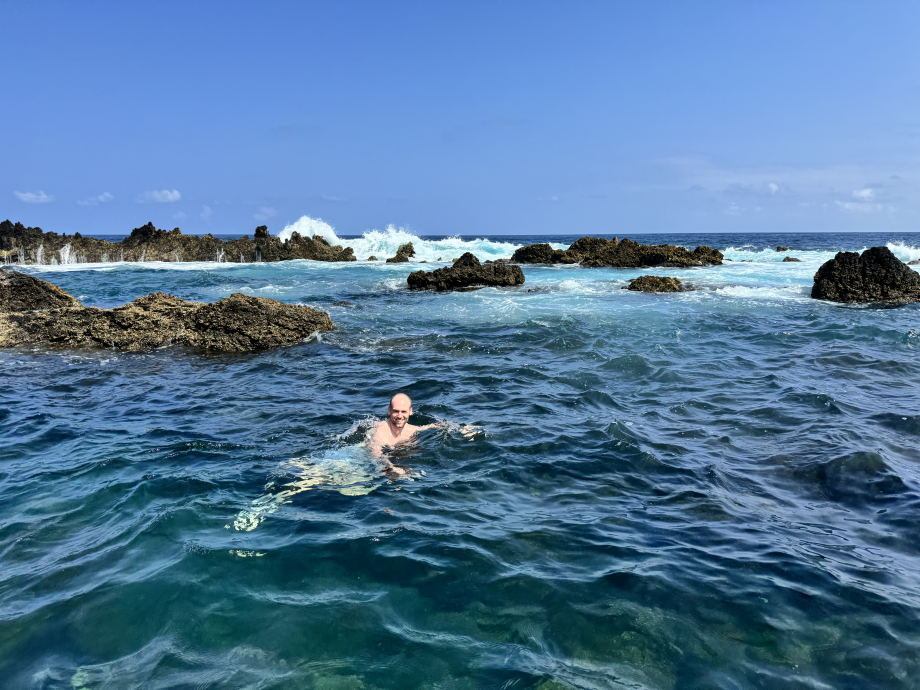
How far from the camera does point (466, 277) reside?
2184 centimetres

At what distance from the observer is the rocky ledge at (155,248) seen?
37.9 meters

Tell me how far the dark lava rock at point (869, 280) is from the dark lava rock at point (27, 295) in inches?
762

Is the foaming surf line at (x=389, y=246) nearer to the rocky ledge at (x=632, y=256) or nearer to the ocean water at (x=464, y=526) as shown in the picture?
the rocky ledge at (x=632, y=256)

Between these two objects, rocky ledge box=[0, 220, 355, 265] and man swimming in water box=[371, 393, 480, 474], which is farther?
rocky ledge box=[0, 220, 355, 265]

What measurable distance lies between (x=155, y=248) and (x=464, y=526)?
40.6m

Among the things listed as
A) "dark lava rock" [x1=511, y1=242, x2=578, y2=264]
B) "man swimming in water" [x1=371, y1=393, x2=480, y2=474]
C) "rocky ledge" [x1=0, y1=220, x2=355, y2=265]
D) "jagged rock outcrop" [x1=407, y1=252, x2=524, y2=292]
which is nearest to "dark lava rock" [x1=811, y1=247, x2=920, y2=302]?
"jagged rock outcrop" [x1=407, y1=252, x2=524, y2=292]

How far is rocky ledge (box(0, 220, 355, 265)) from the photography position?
1494 inches

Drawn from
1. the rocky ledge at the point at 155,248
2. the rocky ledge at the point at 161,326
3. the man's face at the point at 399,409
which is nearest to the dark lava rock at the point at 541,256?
the rocky ledge at the point at 155,248

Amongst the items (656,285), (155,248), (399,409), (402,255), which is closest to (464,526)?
(399,409)

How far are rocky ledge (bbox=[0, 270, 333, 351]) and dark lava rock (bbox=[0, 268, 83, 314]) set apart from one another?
1164 millimetres

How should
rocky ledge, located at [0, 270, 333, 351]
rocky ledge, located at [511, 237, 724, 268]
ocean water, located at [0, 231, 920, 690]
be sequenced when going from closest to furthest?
ocean water, located at [0, 231, 920, 690] < rocky ledge, located at [0, 270, 333, 351] < rocky ledge, located at [511, 237, 724, 268]

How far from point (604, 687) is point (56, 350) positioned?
11.1 meters

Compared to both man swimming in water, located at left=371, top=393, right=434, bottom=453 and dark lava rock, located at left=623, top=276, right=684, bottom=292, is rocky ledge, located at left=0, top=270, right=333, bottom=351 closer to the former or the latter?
man swimming in water, located at left=371, top=393, right=434, bottom=453

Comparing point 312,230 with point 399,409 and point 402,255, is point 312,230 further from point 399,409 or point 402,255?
point 399,409
